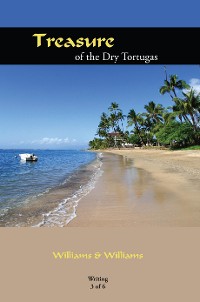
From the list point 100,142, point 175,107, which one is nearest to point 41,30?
point 175,107

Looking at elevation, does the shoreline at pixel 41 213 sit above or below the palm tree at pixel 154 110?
below

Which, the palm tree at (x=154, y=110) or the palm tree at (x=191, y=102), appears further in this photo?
the palm tree at (x=154, y=110)

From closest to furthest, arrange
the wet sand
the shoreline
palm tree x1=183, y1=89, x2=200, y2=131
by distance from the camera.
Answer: the wet sand → the shoreline → palm tree x1=183, y1=89, x2=200, y2=131

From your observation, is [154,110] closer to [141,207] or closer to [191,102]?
[191,102]

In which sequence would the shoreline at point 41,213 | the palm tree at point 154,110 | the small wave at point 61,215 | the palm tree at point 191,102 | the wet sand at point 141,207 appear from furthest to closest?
the palm tree at point 154,110 < the palm tree at point 191,102 < the shoreline at point 41,213 < the small wave at point 61,215 < the wet sand at point 141,207

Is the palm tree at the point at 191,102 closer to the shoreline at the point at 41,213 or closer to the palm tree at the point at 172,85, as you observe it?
the palm tree at the point at 172,85

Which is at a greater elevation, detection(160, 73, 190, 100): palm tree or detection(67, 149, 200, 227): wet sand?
detection(160, 73, 190, 100): palm tree

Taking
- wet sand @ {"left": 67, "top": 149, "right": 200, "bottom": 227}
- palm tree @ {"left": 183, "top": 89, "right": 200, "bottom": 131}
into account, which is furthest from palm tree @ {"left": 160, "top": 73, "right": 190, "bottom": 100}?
wet sand @ {"left": 67, "top": 149, "right": 200, "bottom": 227}

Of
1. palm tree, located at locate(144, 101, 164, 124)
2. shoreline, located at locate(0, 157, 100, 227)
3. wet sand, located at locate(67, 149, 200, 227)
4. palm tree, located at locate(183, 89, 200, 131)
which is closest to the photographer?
wet sand, located at locate(67, 149, 200, 227)

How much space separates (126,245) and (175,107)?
41847 mm

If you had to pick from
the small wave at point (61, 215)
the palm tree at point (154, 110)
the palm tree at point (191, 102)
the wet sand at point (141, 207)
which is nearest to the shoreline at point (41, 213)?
the small wave at point (61, 215)

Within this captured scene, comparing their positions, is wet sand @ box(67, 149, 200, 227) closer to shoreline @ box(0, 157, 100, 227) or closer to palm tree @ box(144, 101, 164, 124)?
shoreline @ box(0, 157, 100, 227)

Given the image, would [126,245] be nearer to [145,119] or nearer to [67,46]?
[67,46]

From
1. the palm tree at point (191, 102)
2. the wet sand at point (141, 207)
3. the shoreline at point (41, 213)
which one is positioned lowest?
the shoreline at point (41, 213)
